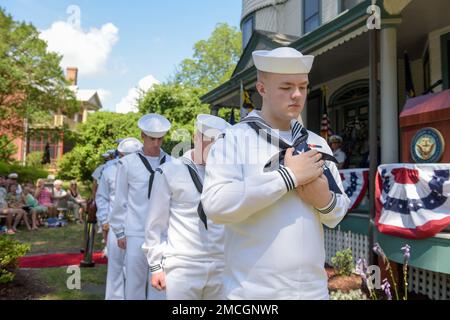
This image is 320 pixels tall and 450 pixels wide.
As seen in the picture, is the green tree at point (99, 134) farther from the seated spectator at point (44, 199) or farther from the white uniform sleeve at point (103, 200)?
the white uniform sleeve at point (103, 200)

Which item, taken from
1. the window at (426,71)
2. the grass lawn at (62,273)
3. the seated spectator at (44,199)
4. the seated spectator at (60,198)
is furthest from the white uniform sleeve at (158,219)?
the seated spectator at (60,198)

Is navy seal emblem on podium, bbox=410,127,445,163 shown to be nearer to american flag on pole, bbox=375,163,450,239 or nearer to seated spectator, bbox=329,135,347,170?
american flag on pole, bbox=375,163,450,239

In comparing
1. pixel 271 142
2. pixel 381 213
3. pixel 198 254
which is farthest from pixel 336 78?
pixel 271 142

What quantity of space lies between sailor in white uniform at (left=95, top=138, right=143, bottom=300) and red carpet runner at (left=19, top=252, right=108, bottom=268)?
3.01 metres

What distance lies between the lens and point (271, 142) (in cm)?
203

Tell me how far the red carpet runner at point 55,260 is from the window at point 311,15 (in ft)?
30.0

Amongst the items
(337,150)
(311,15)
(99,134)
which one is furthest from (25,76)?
(337,150)

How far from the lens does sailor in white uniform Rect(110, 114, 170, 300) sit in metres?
4.45

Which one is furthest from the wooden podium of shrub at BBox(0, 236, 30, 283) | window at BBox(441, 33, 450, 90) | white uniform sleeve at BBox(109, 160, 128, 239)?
shrub at BBox(0, 236, 30, 283)

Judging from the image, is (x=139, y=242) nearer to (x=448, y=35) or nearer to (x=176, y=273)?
(x=176, y=273)

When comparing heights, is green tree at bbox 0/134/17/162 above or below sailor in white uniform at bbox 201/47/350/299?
above

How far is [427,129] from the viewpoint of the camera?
5047mm

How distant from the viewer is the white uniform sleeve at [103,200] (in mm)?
6190

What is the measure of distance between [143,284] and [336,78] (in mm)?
8854
